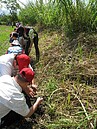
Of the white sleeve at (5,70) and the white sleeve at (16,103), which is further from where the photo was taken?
the white sleeve at (5,70)

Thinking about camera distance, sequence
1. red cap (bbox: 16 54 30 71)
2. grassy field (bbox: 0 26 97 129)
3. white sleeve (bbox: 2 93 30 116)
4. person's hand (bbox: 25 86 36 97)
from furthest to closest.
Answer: red cap (bbox: 16 54 30 71)
person's hand (bbox: 25 86 36 97)
grassy field (bbox: 0 26 97 129)
white sleeve (bbox: 2 93 30 116)

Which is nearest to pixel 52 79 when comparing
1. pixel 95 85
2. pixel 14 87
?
pixel 95 85

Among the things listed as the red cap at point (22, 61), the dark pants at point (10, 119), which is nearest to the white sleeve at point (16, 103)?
the dark pants at point (10, 119)

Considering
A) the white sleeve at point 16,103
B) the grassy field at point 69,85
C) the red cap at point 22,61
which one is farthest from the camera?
the red cap at point 22,61

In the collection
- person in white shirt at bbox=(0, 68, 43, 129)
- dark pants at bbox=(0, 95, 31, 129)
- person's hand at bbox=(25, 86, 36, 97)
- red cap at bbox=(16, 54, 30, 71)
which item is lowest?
dark pants at bbox=(0, 95, 31, 129)

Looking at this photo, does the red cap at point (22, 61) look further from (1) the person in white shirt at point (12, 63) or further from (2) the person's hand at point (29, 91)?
(2) the person's hand at point (29, 91)

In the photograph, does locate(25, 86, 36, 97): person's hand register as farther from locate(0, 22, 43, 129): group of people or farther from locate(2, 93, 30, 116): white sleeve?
locate(2, 93, 30, 116): white sleeve

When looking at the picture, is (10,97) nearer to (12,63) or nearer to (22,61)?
(22,61)

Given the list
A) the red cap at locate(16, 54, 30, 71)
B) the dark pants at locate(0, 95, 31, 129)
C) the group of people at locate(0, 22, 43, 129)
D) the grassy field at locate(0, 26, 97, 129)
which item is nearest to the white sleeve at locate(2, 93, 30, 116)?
the group of people at locate(0, 22, 43, 129)

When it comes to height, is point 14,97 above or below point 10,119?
above

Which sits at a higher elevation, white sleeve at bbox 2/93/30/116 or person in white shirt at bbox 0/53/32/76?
person in white shirt at bbox 0/53/32/76

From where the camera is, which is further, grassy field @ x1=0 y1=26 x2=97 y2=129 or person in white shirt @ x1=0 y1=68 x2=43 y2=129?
grassy field @ x1=0 y1=26 x2=97 y2=129

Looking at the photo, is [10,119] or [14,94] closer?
[14,94]

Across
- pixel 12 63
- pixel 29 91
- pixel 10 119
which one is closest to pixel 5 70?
pixel 12 63
